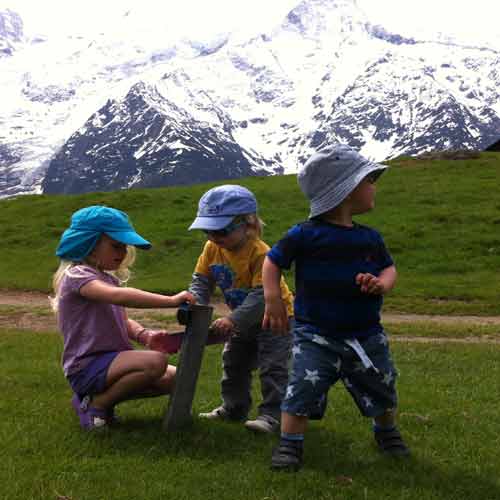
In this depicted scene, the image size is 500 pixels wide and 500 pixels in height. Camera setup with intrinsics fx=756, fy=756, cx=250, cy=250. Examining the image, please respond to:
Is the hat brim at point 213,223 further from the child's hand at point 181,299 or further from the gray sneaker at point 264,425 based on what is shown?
the gray sneaker at point 264,425

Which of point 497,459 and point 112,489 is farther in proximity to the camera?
point 497,459

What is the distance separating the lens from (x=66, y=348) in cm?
638

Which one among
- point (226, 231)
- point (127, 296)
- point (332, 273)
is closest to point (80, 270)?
point (127, 296)

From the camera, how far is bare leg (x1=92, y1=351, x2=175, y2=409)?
6.20 metres

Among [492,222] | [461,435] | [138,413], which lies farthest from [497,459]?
[492,222]

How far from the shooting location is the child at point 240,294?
255 inches

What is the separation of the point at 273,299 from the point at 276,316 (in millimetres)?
134

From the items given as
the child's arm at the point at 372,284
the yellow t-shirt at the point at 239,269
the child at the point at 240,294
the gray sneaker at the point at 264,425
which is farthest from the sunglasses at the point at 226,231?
the gray sneaker at the point at 264,425

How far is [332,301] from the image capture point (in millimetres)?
5574

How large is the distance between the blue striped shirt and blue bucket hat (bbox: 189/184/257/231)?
924 mm

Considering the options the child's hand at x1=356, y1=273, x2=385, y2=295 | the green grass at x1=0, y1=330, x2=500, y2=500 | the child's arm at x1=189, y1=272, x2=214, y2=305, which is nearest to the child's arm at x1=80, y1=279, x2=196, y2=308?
the child's arm at x1=189, y1=272, x2=214, y2=305

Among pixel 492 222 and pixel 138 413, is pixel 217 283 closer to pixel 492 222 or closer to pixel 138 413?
pixel 138 413

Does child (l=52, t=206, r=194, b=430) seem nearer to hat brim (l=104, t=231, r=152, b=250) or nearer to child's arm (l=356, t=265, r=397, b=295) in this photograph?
hat brim (l=104, t=231, r=152, b=250)

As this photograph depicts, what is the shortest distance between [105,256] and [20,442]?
5.35 ft
